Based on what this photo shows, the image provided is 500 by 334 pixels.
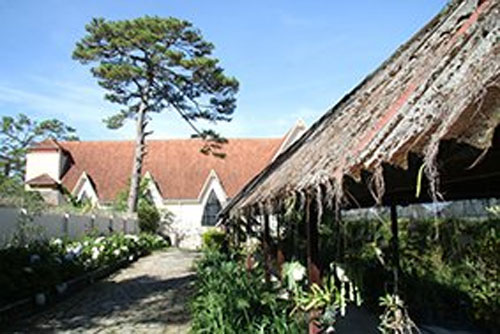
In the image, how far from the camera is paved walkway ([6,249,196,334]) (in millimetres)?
8750

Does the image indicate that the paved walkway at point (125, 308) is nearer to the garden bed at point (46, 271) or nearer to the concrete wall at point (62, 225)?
the garden bed at point (46, 271)

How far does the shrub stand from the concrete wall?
15.3 feet

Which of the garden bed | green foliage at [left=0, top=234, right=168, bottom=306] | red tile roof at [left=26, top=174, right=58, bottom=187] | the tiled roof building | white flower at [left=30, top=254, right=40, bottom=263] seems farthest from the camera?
red tile roof at [left=26, top=174, right=58, bottom=187]

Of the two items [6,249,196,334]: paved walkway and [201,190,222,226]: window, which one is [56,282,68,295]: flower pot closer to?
[6,249,196,334]: paved walkway

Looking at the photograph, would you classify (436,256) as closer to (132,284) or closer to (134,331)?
(134,331)

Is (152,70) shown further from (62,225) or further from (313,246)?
(313,246)

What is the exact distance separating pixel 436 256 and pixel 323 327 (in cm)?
728

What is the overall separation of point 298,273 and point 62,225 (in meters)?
12.2

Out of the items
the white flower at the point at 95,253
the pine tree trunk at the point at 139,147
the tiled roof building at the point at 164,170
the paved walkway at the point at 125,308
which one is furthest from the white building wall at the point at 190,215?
the white flower at the point at 95,253

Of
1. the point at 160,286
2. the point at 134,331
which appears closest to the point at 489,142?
the point at 134,331

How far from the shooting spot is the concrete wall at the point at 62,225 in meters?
12.1

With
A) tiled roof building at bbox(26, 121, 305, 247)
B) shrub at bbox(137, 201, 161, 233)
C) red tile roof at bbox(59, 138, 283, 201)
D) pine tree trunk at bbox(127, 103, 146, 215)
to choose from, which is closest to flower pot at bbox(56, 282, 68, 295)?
pine tree trunk at bbox(127, 103, 146, 215)

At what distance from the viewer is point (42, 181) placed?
3234cm

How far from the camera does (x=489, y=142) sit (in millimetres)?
1424
